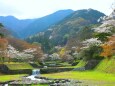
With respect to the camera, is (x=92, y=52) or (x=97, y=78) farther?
(x=92, y=52)

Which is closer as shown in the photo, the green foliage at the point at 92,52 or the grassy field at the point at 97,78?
the grassy field at the point at 97,78

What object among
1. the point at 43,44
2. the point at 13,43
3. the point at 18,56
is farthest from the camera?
the point at 43,44

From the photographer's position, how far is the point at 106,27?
68188 millimetres

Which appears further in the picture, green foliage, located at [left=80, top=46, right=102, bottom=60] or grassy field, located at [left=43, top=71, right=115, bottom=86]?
green foliage, located at [left=80, top=46, right=102, bottom=60]

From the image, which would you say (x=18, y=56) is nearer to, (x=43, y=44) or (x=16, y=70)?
(x=16, y=70)

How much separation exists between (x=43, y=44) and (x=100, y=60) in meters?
115

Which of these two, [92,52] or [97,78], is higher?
[92,52]

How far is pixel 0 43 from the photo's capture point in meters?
73.9

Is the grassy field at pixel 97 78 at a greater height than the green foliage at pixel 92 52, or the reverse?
the green foliage at pixel 92 52

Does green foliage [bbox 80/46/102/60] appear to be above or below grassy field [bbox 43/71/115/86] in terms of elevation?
above

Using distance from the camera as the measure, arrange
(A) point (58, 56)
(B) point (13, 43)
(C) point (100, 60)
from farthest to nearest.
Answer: (A) point (58, 56)
(B) point (13, 43)
(C) point (100, 60)

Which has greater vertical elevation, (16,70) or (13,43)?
(13,43)

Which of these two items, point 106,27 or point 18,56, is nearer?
point 106,27

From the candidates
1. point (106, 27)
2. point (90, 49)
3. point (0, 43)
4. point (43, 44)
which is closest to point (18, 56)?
point (0, 43)
